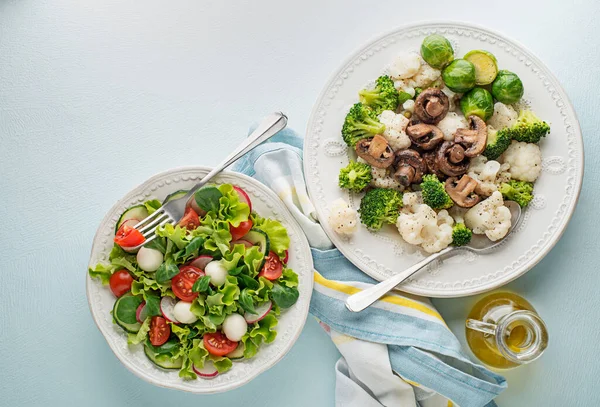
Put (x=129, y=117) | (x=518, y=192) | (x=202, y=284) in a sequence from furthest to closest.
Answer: (x=129, y=117)
(x=518, y=192)
(x=202, y=284)

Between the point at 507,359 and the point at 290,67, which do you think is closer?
the point at 507,359

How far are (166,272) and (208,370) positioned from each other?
55cm

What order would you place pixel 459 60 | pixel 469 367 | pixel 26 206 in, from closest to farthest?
pixel 459 60 → pixel 469 367 → pixel 26 206

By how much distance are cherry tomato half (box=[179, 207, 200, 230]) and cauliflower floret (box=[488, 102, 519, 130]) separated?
1.55 metres

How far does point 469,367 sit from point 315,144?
143cm

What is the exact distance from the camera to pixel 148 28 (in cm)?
330

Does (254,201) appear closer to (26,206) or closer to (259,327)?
(259,327)

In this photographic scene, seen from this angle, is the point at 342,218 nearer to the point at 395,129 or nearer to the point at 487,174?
the point at 395,129

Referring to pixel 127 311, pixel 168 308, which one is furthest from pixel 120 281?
pixel 168 308

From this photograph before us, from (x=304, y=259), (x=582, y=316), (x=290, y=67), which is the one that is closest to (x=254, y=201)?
(x=304, y=259)

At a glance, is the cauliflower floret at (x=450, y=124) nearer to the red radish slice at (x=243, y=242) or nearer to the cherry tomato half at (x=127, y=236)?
the red radish slice at (x=243, y=242)

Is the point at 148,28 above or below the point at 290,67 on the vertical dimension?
above

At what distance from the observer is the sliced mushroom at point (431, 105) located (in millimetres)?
2850

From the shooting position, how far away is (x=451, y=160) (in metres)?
2.84
